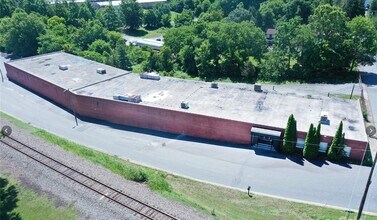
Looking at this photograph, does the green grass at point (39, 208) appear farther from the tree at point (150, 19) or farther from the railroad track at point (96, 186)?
the tree at point (150, 19)

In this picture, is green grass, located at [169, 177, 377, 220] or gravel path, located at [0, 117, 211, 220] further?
green grass, located at [169, 177, 377, 220]

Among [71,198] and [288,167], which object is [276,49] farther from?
[71,198]

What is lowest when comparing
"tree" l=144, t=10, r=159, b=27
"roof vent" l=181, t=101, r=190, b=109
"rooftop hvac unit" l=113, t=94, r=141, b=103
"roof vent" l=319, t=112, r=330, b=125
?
"rooftop hvac unit" l=113, t=94, r=141, b=103

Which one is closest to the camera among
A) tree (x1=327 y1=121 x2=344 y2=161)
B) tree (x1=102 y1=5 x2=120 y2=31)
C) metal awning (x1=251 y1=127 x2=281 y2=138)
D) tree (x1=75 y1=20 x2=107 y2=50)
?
tree (x1=327 y1=121 x2=344 y2=161)

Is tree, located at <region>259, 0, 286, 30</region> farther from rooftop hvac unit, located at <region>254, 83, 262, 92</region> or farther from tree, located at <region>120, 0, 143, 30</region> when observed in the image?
rooftop hvac unit, located at <region>254, 83, 262, 92</region>

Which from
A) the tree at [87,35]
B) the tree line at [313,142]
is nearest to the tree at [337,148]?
the tree line at [313,142]

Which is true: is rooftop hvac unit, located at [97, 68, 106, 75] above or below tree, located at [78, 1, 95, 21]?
below

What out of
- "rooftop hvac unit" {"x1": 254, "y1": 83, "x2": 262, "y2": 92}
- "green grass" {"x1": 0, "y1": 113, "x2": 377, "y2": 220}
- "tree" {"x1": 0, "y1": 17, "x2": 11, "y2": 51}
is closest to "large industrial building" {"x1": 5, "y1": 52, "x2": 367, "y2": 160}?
"rooftop hvac unit" {"x1": 254, "y1": 83, "x2": 262, "y2": 92}
